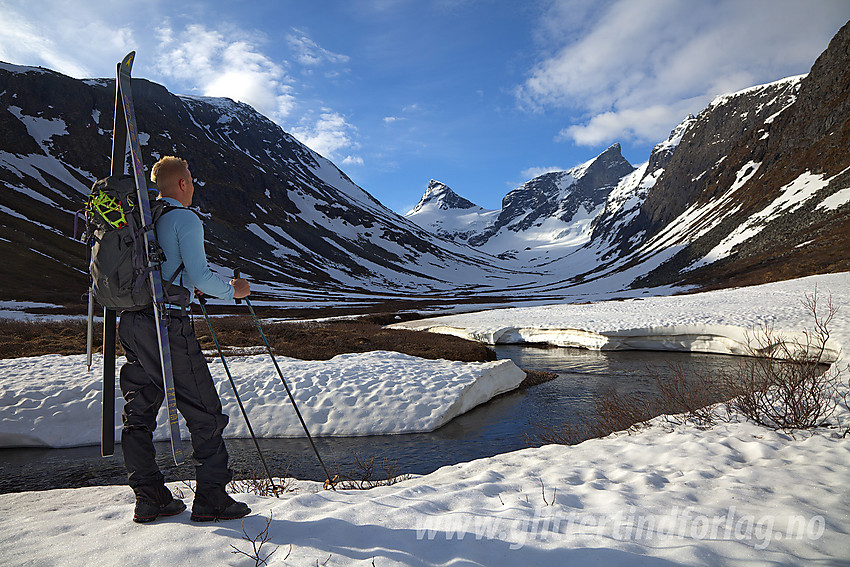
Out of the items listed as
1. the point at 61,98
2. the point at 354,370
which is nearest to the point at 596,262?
the point at 354,370

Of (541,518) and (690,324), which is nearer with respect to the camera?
(541,518)

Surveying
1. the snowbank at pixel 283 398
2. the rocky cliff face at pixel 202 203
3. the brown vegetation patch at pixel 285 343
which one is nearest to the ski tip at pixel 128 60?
the snowbank at pixel 283 398

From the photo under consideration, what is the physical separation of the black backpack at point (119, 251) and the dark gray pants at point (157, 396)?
194 mm

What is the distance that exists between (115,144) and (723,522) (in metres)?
7.35

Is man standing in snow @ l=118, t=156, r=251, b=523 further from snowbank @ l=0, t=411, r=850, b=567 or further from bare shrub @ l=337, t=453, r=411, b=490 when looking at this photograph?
bare shrub @ l=337, t=453, r=411, b=490

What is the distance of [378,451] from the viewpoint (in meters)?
9.32

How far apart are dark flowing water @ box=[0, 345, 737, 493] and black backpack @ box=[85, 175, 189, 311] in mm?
4771

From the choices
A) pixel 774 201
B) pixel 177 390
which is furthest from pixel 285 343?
pixel 774 201

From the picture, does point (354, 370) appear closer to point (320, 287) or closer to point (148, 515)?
point (148, 515)

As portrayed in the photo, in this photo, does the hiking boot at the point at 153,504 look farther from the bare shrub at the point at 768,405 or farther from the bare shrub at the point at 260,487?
the bare shrub at the point at 768,405

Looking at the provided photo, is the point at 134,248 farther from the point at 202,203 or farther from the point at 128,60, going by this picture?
the point at 202,203

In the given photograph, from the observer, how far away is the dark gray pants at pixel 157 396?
3936 mm

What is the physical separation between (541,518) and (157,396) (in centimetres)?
386

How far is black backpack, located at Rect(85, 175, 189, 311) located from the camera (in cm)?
378
